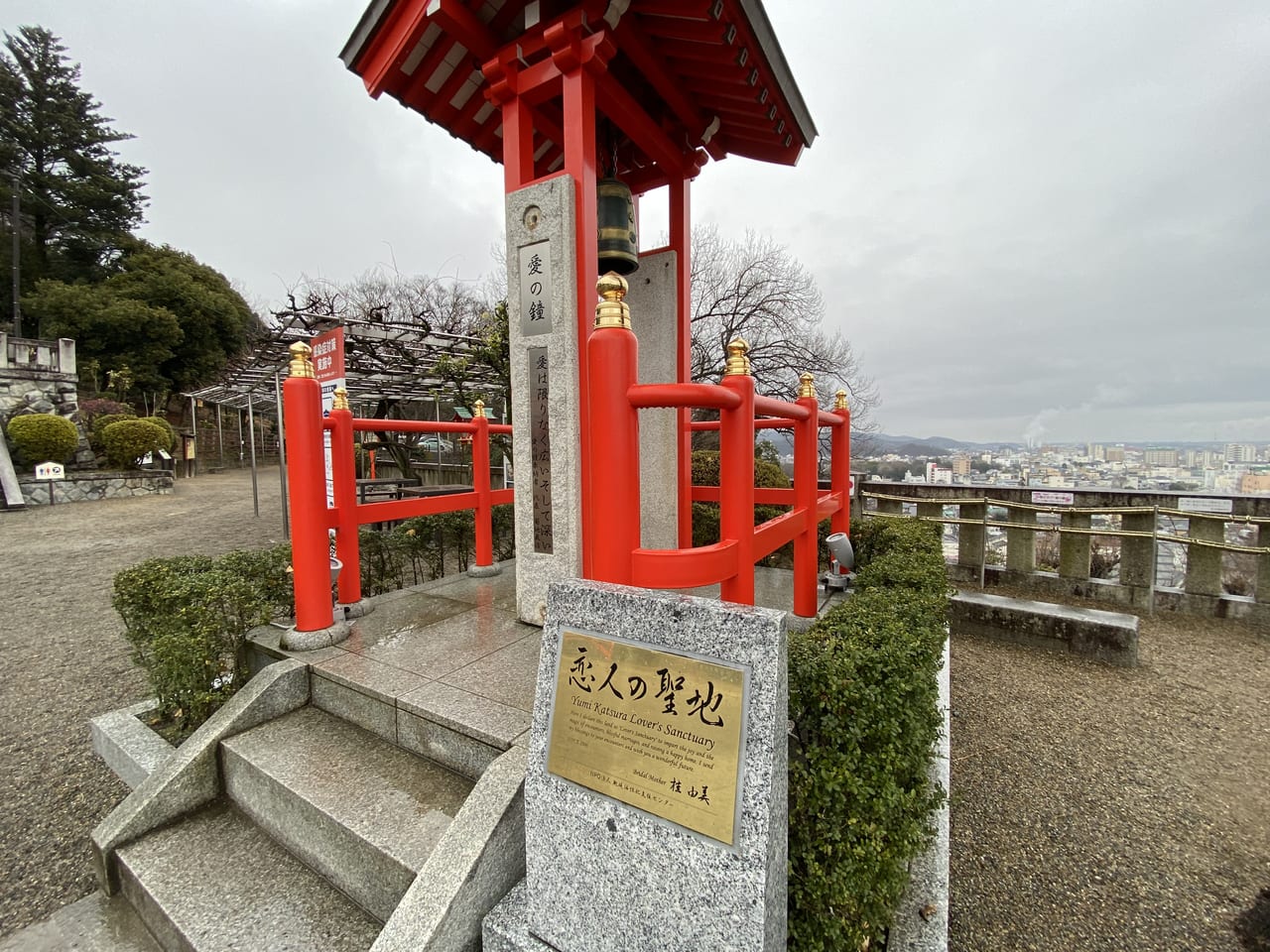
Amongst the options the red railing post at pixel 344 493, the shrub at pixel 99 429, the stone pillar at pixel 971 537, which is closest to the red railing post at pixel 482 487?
the red railing post at pixel 344 493

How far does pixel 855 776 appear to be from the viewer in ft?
5.27

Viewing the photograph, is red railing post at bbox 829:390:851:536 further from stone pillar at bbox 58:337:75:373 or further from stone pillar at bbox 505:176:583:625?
stone pillar at bbox 58:337:75:373

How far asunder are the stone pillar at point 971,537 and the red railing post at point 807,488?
13.9ft

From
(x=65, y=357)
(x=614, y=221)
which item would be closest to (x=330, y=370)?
(x=614, y=221)

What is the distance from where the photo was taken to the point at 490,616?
3.71 meters

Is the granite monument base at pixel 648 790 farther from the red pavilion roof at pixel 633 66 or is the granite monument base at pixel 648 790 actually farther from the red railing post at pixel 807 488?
the red pavilion roof at pixel 633 66

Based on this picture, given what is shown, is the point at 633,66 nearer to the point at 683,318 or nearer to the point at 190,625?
the point at 683,318

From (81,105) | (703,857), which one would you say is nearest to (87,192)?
(81,105)

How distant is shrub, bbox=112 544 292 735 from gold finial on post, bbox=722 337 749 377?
2939 millimetres

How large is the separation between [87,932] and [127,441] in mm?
17987

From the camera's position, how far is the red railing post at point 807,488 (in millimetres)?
3182

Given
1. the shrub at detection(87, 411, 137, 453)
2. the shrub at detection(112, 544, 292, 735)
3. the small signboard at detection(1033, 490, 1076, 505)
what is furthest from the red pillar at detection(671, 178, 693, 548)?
the shrub at detection(87, 411, 137, 453)

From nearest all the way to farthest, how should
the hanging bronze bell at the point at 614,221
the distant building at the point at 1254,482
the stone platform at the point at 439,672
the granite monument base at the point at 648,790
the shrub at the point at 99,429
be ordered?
the granite monument base at the point at 648,790 < the stone platform at the point at 439,672 < the hanging bronze bell at the point at 614,221 < the distant building at the point at 1254,482 < the shrub at the point at 99,429

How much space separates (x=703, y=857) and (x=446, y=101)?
182 inches
